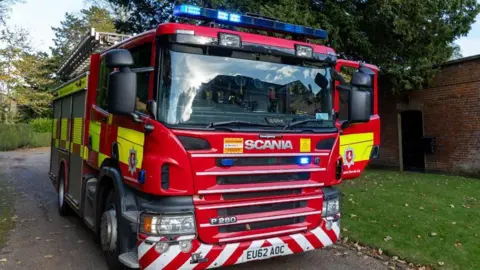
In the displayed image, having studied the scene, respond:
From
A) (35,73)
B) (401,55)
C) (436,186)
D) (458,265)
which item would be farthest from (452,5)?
(35,73)

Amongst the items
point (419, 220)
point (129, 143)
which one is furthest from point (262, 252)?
point (419, 220)

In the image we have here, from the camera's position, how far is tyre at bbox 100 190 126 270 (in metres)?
4.20

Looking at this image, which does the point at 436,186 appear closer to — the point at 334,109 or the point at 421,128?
the point at 421,128

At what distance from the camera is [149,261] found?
3.56 metres

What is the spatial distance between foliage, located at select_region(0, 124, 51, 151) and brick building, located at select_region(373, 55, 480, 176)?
2548 centimetres

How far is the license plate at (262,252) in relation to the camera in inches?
152

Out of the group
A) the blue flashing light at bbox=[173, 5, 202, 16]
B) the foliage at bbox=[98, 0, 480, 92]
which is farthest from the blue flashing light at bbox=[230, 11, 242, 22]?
→ the foliage at bbox=[98, 0, 480, 92]

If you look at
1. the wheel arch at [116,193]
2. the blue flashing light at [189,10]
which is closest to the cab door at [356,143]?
the blue flashing light at [189,10]

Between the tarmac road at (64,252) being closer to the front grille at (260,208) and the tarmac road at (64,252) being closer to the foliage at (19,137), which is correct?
the front grille at (260,208)

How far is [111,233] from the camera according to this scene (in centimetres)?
423

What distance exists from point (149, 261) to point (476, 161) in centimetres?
1155

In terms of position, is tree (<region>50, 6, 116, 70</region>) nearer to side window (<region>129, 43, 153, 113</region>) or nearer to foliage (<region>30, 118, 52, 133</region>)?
foliage (<region>30, 118, 52, 133</region>)

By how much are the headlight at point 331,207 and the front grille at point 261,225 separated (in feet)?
1.01

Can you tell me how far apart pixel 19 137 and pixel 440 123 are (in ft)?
93.0
